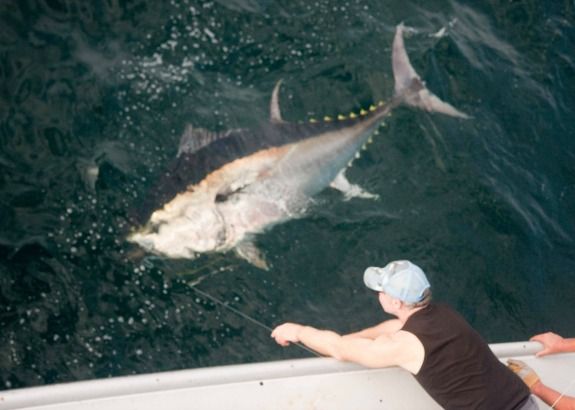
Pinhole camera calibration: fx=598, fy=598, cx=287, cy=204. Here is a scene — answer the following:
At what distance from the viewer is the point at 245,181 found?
446 centimetres

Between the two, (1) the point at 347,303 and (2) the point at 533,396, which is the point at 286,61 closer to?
(1) the point at 347,303

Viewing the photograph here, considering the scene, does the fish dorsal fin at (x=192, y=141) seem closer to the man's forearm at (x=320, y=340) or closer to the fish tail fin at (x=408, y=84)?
the man's forearm at (x=320, y=340)

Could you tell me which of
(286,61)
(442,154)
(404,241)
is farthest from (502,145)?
(286,61)

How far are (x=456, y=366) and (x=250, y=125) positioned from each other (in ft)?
9.50

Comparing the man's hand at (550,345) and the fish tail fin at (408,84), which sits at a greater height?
the fish tail fin at (408,84)

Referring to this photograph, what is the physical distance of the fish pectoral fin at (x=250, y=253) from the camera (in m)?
4.50

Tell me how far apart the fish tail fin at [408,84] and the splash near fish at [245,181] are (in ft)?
1.18

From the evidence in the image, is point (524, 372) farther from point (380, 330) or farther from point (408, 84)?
point (408, 84)

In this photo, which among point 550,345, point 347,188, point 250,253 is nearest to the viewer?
point 550,345

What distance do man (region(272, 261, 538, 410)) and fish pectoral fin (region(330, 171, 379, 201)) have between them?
1863 millimetres

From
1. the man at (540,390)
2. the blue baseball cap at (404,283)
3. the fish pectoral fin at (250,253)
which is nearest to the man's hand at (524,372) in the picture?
the man at (540,390)

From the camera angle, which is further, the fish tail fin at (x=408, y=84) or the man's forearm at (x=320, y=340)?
the fish tail fin at (x=408, y=84)

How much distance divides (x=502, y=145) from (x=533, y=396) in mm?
3321

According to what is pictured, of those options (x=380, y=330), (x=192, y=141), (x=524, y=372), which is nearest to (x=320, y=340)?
(x=380, y=330)
